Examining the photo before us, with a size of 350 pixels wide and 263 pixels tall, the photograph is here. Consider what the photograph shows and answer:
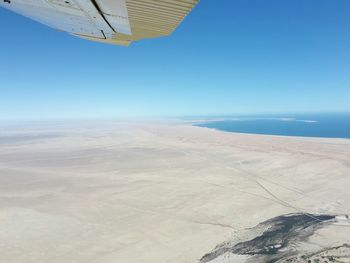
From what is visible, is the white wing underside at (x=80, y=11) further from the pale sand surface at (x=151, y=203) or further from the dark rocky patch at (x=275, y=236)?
the dark rocky patch at (x=275, y=236)

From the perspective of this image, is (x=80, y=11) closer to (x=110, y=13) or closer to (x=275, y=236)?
(x=110, y=13)

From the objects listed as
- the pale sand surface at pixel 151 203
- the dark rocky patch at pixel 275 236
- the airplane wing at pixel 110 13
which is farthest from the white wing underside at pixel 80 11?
the dark rocky patch at pixel 275 236

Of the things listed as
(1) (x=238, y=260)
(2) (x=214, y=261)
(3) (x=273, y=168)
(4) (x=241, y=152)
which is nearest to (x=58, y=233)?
(2) (x=214, y=261)


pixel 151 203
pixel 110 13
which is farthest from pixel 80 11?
pixel 151 203

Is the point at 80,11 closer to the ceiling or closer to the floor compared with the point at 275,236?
closer to the ceiling

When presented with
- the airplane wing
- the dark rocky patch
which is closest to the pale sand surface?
the dark rocky patch
